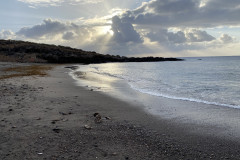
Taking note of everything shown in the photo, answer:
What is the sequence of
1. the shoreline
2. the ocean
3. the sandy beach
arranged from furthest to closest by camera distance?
the ocean
the shoreline
the sandy beach

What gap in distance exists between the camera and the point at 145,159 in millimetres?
4234

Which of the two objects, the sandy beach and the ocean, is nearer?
the sandy beach

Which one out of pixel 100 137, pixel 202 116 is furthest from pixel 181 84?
pixel 100 137

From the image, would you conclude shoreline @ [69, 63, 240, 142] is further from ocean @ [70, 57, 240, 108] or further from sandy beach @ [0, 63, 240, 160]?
ocean @ [70, 57, 240, 108]

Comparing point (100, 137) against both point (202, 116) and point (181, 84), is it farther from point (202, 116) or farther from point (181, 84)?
point (181, 84)

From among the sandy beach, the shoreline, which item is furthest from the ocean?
the sandy beach

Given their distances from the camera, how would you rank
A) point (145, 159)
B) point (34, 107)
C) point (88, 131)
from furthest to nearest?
point (34, 107)
point (88, 131)
point (145, 159)

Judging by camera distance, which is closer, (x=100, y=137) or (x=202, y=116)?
(x=100, y=137)

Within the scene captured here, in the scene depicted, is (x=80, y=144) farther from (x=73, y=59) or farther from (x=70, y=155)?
(x=73, y=59)

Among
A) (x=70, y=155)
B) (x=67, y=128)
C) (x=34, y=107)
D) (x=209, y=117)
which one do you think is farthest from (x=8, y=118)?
(x=209, y=117)

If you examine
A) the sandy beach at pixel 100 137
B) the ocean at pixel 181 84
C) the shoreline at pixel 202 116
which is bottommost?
the ocean at pixel 181 84

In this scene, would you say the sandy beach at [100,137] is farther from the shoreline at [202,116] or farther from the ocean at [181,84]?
the ocean at [181,84]

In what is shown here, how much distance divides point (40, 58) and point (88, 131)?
75977mm

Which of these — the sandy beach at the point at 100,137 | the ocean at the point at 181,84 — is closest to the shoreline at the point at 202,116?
the sandy beach at the point at 100,137
